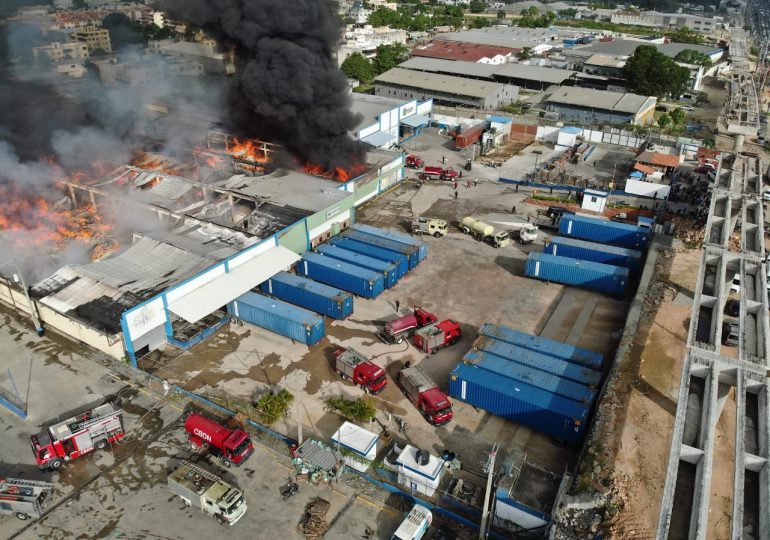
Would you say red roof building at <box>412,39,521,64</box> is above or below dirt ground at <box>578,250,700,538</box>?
above

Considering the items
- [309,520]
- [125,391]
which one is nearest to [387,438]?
[309,520]

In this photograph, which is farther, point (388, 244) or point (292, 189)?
point (292, 189)

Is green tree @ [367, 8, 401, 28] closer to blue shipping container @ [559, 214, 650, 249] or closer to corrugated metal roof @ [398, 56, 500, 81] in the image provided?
corrugated metal roof @ [398, 56, 500, 81]

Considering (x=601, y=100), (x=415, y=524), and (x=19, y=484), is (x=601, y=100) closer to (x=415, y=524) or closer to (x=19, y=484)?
(x=415, y=524)

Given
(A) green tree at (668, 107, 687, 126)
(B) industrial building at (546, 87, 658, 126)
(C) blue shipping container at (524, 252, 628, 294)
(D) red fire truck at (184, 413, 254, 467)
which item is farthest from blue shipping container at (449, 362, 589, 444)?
(A) green tree at (668, 107, 687, 126)

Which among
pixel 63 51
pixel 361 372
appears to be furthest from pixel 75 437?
pixel 63 51

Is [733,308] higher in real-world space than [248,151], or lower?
lower
